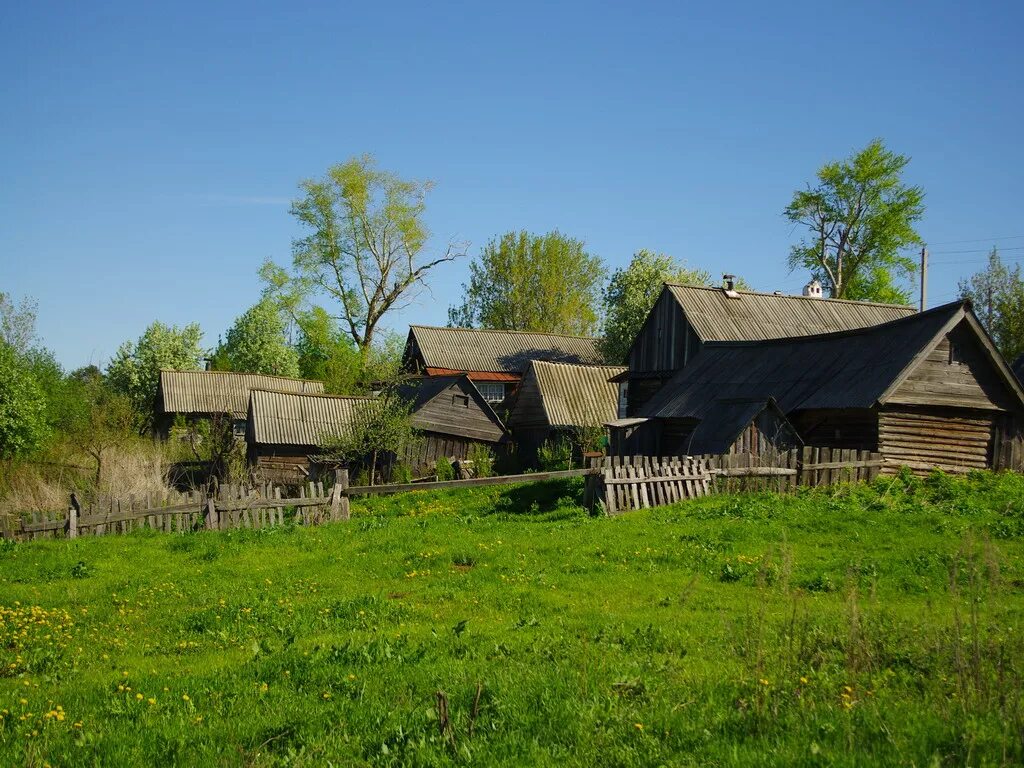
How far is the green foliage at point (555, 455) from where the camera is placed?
3791 centimetres

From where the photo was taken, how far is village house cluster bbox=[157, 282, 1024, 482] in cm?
2552

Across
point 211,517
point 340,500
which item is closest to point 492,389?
point 340,500

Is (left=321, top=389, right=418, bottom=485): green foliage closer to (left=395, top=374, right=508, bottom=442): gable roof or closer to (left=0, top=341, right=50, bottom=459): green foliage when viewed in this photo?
(left=395, top=374, right=508, bottom=442): gable roof

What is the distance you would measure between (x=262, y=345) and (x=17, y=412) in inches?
1562

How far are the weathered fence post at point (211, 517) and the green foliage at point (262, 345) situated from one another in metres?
53.8

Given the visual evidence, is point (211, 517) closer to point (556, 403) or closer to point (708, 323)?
point (556, 403)

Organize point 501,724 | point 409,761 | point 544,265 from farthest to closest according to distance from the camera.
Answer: point 544,265
point 501,724
point 409,761

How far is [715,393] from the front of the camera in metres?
30.3

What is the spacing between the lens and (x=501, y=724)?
6922mm

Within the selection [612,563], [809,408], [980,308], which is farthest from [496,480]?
[980,308]

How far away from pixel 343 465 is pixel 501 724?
104 ft

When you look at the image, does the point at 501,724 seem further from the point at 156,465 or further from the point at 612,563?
the point at 156,465

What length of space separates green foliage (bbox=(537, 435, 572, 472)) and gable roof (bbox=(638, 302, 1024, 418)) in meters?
5.96

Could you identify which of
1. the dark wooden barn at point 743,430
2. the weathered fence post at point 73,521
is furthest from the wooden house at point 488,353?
the weathered fence post at point 73,521
